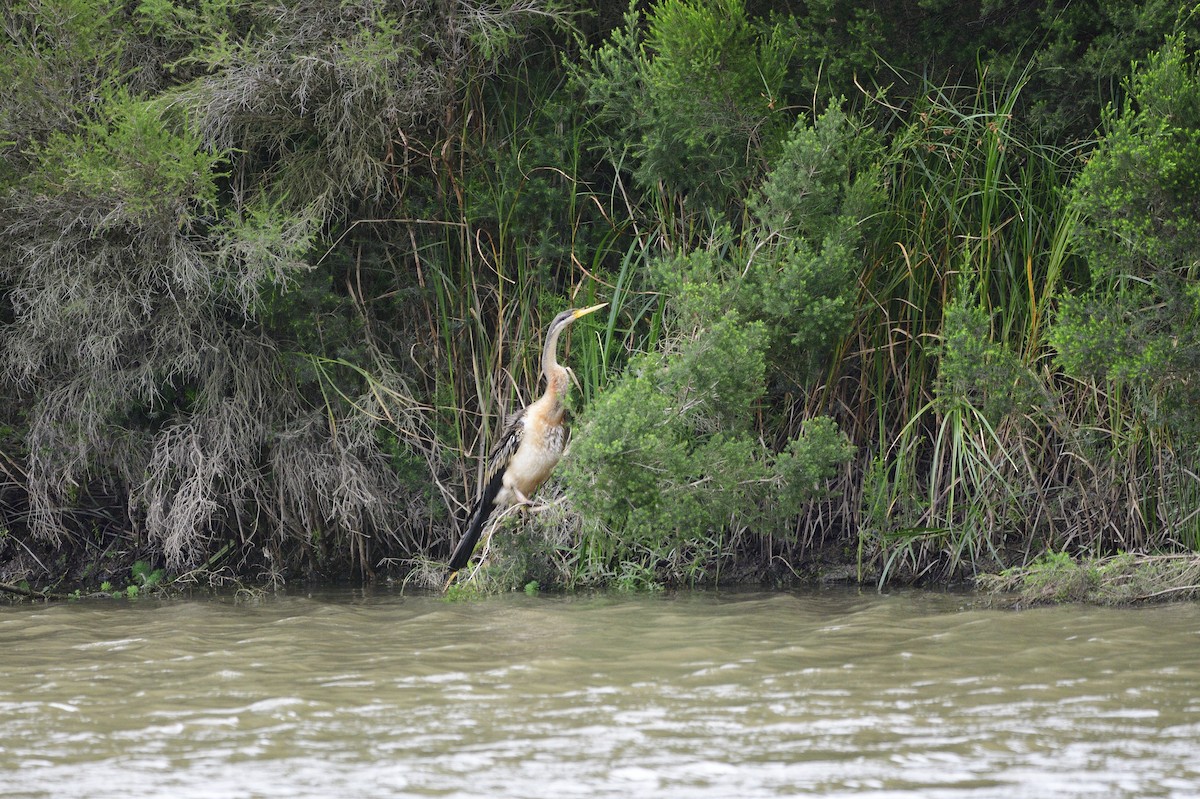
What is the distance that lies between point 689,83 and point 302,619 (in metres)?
3.23

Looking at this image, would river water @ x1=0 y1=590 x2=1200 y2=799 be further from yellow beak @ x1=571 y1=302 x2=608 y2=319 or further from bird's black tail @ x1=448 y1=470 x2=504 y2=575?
yellow beak @ x1=571 y1=302 x2=608 y2=319

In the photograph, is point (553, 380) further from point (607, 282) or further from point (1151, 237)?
point (1151, 237)

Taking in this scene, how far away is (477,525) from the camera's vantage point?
670cm

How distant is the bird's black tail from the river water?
34.0 inches

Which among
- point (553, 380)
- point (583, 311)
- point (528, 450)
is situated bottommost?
point (528, 450)

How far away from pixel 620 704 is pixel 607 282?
12.2 feet

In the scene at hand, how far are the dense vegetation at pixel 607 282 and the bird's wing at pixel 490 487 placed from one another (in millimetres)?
248

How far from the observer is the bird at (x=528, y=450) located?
649 centimetres

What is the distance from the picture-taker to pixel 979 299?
21.1 feet

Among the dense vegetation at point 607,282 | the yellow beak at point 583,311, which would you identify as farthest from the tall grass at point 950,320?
the yellow beak at point 583,311

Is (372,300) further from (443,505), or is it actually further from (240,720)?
(240,720)

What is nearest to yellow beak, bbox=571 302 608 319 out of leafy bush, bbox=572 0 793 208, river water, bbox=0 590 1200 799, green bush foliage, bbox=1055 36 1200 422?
leafy bush, bbox=572 0 793 208

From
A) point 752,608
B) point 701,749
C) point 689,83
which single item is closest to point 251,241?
point 689,83

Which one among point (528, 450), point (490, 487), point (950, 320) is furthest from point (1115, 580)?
point (490, 487)
